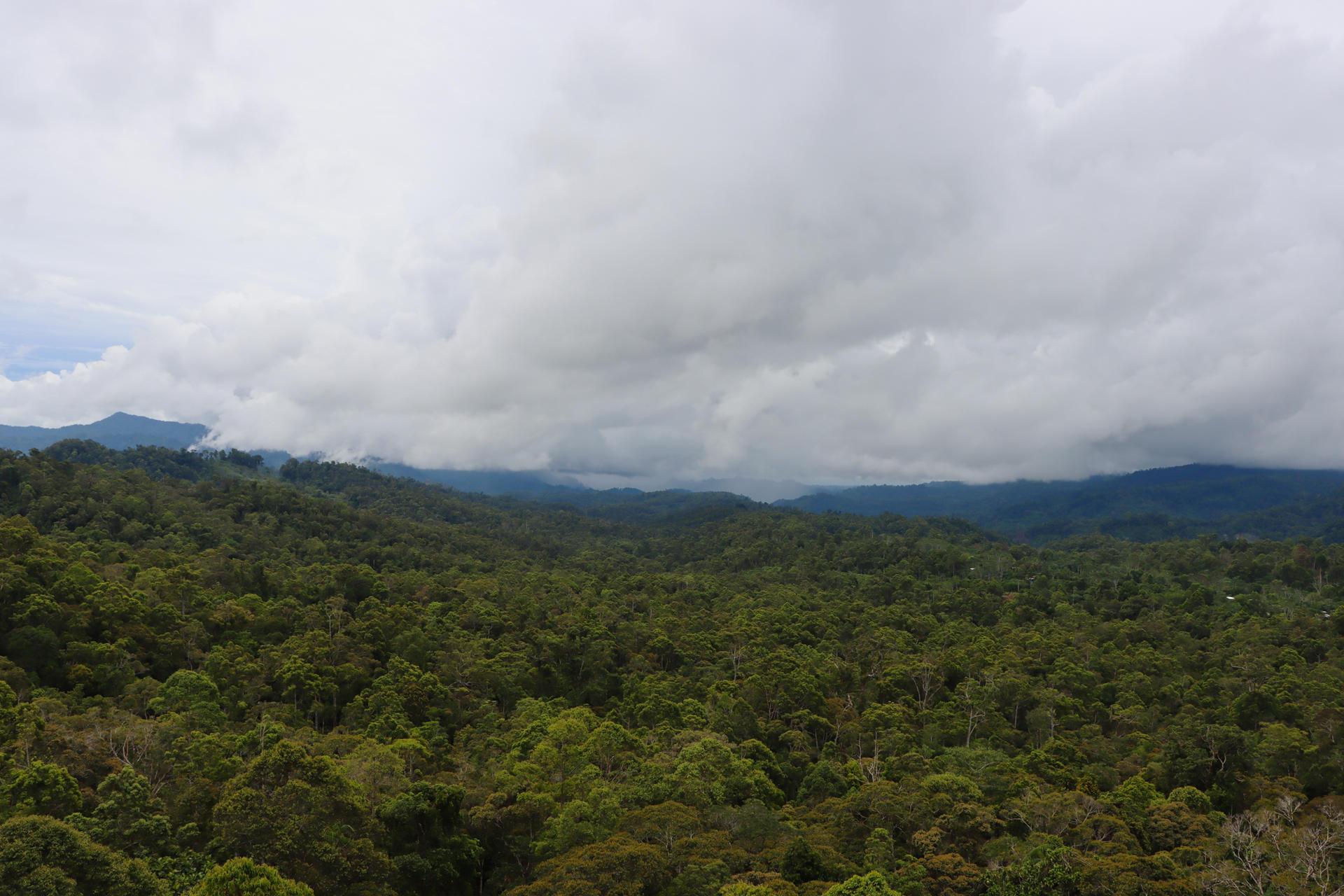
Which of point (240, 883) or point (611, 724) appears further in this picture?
point (611, 724)

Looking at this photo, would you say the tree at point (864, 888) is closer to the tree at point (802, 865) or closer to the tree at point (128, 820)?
the tree at point (802, 865)

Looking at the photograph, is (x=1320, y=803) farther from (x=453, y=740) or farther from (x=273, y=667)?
(x=273, y=667)

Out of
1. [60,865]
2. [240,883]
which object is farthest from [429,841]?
[60,865]

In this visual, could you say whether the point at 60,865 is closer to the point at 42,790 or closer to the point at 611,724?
the point at 42,790

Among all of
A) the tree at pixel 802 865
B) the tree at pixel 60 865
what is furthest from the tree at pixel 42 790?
the tree at pixel 802 865

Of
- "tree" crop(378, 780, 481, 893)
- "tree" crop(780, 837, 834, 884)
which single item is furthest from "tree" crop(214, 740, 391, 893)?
"tree" crop(780, 837, 834, 884)

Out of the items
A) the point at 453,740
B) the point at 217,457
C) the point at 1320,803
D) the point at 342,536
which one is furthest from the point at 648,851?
the point at 217,457
